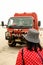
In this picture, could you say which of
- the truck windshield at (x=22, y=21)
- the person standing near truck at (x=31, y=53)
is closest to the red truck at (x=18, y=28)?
the truck windshield at (x=22, y=21)

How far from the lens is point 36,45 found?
14.2 feet

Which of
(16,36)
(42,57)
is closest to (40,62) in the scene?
(42,57)

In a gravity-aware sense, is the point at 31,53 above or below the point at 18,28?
above

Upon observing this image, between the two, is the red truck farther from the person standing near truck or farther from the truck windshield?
the person standing near truck

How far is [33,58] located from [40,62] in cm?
12

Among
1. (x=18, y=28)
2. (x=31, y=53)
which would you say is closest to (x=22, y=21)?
(x=18, y=28)

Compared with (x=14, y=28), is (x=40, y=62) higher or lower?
higher

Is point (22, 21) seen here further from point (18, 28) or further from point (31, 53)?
point (31, 53)

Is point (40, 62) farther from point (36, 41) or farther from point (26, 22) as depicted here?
point (26, 22)

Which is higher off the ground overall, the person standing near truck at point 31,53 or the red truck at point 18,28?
the person standing near truck at point 31,53

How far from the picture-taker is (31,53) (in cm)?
422

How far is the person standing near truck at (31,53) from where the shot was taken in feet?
13.6

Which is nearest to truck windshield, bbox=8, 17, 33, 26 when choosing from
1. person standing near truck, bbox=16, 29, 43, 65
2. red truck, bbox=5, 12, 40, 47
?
red truck, bbox=5, 12, 40, 47

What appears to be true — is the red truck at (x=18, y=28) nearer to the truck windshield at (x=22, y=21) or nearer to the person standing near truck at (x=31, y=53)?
the truck windshield at (x=22, y=21)
